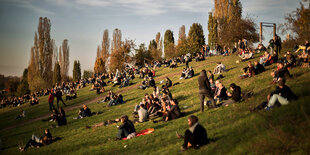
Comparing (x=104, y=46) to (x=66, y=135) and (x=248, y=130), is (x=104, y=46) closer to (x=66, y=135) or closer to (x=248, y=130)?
(x=66, y=135)

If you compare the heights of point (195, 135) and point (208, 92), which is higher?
point (208, 92)

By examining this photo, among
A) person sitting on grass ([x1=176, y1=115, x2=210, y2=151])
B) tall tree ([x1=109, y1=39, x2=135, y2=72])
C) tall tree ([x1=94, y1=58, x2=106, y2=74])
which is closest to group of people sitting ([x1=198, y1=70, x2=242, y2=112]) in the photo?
person sitting on grass ([x1=176, y1=115, x2=210, y2=151])

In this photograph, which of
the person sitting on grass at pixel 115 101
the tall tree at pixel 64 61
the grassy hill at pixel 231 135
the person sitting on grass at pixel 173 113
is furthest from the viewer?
the tall tree at pixel 64 61

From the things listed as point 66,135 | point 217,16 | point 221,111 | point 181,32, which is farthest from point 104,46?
point 221,111

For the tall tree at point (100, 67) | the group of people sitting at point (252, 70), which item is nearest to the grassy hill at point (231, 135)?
the group of people sitting at point (252, 70)

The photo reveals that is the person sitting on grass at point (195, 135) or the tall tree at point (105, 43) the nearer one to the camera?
the person sitting on grass at point (195, 135)

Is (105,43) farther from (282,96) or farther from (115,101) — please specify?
(282,96)

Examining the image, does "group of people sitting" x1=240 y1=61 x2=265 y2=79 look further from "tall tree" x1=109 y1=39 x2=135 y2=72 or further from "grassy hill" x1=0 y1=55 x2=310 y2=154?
"tall tree" x1=109 y1=39 x2=135 y2=72

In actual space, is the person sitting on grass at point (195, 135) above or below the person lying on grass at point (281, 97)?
below

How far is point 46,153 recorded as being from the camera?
34.8 feet

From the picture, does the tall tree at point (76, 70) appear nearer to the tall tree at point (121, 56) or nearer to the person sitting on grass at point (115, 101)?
the tall tree at point (121, 56)

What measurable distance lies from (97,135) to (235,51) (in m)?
29.1

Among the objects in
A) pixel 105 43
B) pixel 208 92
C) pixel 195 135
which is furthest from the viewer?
pixel 105 43

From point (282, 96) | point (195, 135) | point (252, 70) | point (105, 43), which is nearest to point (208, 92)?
point (282, 96)
